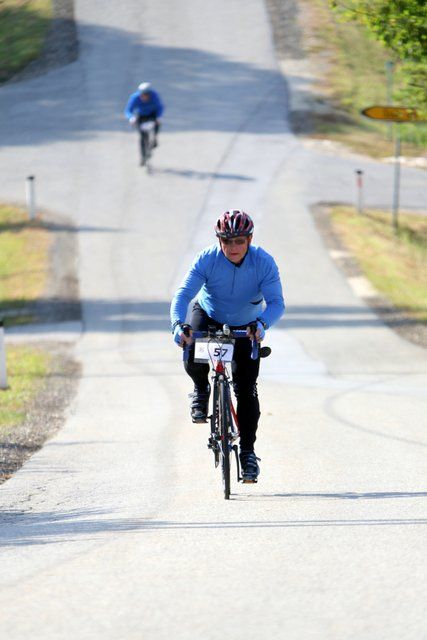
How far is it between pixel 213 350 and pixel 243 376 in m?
0.37

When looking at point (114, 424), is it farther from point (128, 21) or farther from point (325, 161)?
point (128, 21)

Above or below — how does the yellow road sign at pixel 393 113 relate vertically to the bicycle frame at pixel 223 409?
below

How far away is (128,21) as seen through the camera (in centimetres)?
5444

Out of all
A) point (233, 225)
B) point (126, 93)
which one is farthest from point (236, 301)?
point (126, 93)

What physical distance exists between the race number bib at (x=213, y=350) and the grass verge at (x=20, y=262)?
1426cm

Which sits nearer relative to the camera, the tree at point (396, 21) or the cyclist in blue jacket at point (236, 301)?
the cyclist in blue jacket at point (236, 301)

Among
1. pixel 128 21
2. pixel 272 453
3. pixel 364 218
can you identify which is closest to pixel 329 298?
pixel 364 218

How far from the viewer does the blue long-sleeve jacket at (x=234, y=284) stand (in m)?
8.72

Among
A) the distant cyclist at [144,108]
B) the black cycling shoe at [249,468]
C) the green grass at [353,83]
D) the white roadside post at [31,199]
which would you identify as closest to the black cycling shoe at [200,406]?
the black cycling shoe at [249,468]

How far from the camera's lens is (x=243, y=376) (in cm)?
892

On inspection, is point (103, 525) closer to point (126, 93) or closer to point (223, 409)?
point (223, 409)

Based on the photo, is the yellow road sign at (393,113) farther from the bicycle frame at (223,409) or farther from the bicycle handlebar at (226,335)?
the bicycle handlebar at (226,335)

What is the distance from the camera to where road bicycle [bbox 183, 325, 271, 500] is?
8641 millimetres

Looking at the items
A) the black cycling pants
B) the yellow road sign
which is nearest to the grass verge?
the yellow road sign
